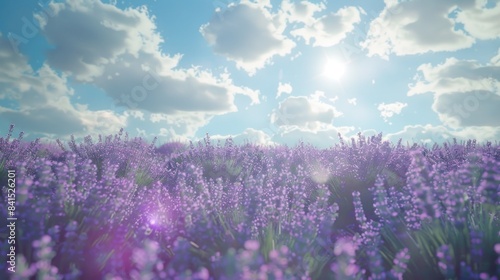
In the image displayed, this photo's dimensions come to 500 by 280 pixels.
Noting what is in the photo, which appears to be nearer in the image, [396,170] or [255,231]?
[255,231]

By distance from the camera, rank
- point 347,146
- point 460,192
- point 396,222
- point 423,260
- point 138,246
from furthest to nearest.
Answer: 1. point 347,146
2. point 396,222
3. point 138,246
4. point 423,260
5. point 460,192

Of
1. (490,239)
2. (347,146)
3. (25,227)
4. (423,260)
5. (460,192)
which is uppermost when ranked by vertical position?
(347,146)

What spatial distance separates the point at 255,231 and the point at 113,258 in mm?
1049

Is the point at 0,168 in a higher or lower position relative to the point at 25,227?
higher

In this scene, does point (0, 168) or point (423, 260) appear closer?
point (423, 260)

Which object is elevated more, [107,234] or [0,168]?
[0,168]

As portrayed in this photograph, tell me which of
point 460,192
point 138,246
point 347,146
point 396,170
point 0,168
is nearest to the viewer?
point 460,192

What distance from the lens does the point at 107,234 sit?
8.71 ft

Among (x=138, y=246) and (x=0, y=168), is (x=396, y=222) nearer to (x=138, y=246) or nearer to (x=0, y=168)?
(x=138, y=246)

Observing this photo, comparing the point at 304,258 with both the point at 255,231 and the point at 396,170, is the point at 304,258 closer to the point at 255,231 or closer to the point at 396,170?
the point at 255,231

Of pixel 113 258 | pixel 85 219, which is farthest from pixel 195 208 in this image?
pixel 85 219

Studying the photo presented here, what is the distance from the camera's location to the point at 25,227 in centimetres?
235

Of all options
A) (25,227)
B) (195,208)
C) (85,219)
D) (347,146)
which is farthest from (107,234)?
(347,146)

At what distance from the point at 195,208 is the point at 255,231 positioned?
1.64 ft
